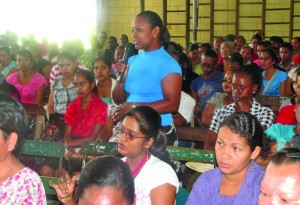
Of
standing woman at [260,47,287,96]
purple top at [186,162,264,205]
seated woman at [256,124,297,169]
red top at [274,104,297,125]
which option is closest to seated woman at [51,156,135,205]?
purple top at [186,162,264,205]

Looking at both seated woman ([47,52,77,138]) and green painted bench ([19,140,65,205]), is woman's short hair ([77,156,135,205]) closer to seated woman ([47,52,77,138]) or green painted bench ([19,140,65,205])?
green painted bench ([19,140,65,205])

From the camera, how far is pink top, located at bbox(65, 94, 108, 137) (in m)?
4.68

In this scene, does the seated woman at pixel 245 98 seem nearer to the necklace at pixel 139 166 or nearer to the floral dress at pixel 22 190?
the necklace at pixel 139 166

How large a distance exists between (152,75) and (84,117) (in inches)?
58.0

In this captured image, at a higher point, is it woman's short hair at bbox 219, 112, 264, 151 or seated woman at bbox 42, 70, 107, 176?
woman's short hair at bbox 219, 112, 264, 151

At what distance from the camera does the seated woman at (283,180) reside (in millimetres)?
1780

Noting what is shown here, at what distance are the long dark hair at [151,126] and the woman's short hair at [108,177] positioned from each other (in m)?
1.19

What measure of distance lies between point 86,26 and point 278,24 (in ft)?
15.1

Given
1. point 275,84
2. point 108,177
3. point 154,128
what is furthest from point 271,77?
point 108,177

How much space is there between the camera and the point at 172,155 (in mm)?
3369

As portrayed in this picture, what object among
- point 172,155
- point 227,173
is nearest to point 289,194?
point 227,173

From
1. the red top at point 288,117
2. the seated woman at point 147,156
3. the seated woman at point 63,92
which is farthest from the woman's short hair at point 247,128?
the seated woman at point 63,92

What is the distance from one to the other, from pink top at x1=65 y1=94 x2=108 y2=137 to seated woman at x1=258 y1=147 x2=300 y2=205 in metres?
2.93

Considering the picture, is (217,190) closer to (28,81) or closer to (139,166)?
(139,166)
